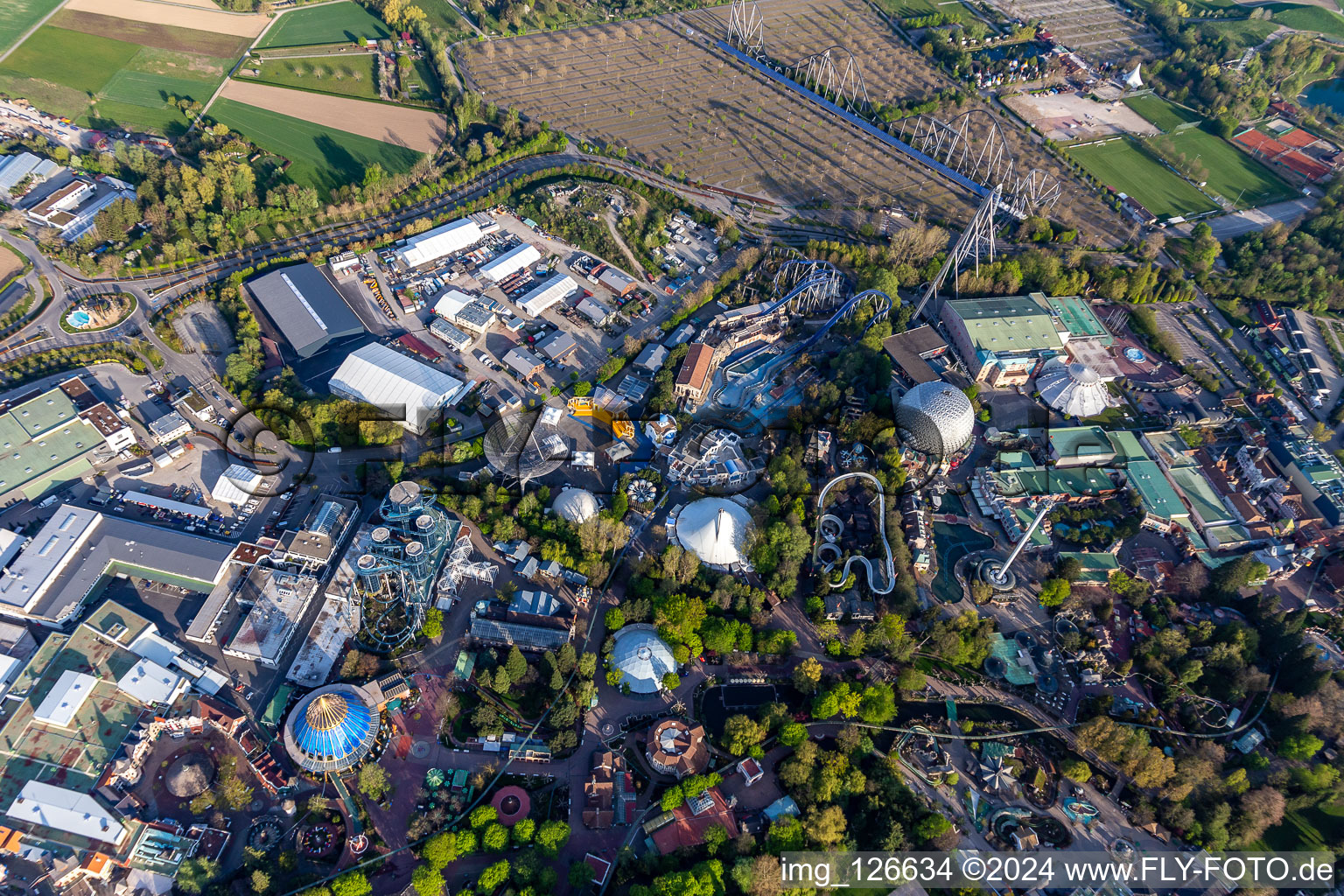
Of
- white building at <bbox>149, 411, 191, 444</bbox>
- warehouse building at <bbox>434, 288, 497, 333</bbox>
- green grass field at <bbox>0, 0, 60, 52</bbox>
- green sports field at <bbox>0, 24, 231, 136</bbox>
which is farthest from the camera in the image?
green grass field at <bbox>0, 0, 60, 52</bbox>

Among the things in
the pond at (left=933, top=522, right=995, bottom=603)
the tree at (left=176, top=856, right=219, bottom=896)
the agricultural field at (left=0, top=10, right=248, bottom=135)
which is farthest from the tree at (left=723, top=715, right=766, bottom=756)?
the agricultural field at (left=0, top=10, right=248, bottom=135)

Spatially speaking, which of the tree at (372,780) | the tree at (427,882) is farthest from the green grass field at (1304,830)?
the tree at (372,780)

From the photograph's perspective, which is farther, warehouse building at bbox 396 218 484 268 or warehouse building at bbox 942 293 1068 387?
warehouse building at bbox 396 218 484 268

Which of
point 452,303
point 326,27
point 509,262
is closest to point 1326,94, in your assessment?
point 509,262

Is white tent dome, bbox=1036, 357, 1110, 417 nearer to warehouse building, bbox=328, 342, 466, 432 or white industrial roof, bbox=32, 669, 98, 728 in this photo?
warehouse building, bbox=328, 342, 466, 432

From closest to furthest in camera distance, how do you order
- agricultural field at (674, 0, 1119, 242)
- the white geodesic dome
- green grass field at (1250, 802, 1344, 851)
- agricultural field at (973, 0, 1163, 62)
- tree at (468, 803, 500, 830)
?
tree at (468, 803, 500, 830), green grass field at (1250, 802, 1344, 851), the white geodesic dome, agricultural field at (674, 0, 1119, 242), agricultural field at (973, 0, 1163, 62)

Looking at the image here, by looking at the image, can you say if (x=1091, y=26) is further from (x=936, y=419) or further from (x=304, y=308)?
(x=304, y=308)

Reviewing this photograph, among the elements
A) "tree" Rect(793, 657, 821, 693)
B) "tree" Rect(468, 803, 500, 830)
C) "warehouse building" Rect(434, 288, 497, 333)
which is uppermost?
"warehouse building" Rect(434, 288, 497, 333)
